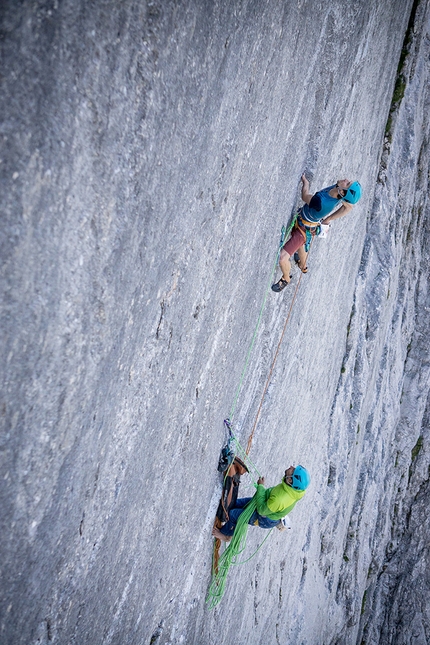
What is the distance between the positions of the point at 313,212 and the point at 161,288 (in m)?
3.20

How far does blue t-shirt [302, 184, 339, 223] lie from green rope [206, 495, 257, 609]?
3.26 m

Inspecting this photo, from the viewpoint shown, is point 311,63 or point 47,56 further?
point 311,63

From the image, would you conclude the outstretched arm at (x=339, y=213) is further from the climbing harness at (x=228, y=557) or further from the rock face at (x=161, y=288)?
the climbing harness at (x=228, y=557)

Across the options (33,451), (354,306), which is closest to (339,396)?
(354,306)

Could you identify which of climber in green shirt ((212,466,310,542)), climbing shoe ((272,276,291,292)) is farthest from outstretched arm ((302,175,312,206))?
climber in green shirt ((212,466,310,542))

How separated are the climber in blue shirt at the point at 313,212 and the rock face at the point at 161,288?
0.75 feet

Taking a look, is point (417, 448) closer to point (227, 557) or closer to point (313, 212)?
point (227, 557)

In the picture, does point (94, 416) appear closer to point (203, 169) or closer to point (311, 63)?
point (203, 169)

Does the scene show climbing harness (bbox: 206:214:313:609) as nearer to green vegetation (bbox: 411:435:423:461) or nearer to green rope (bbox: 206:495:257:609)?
green rope (bbox: 206:495:257:609)

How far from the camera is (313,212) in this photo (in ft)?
21.8

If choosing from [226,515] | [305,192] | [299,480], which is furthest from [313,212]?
[226,515]

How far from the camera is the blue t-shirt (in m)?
6.54

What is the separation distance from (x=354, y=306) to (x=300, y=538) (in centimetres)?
412

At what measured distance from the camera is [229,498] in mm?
6637
